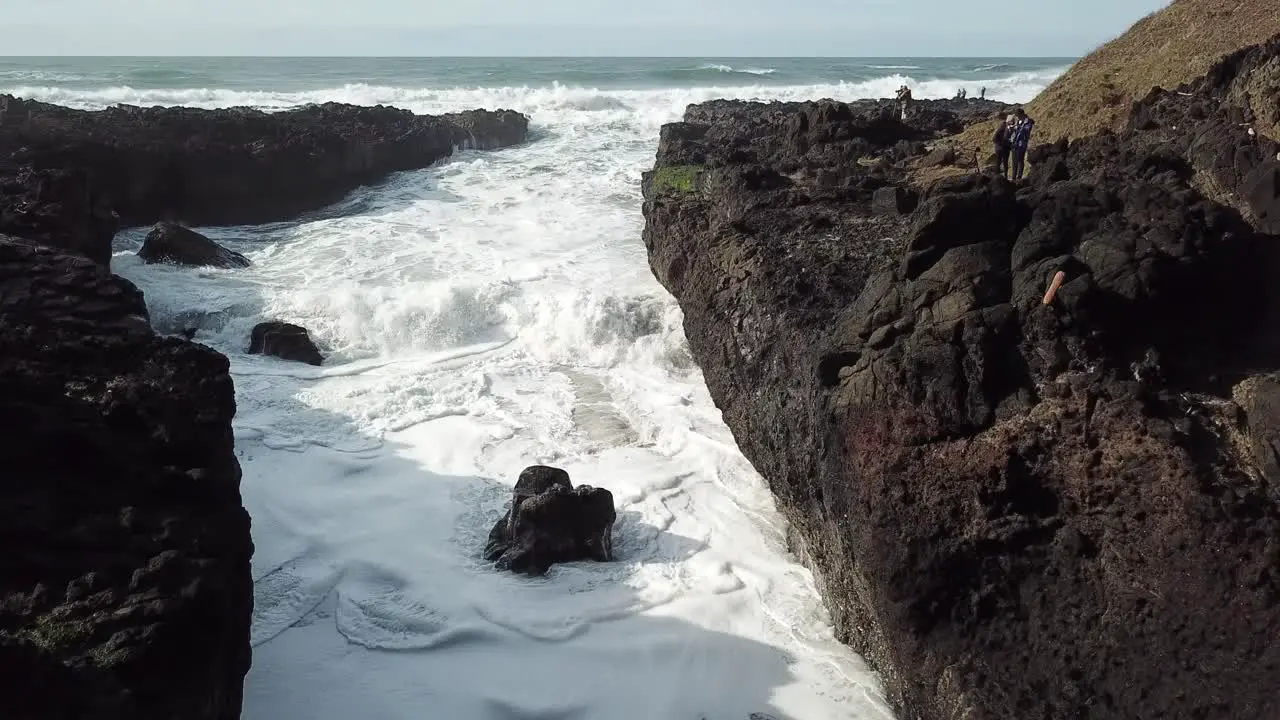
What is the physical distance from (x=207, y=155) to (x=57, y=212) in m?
10.2

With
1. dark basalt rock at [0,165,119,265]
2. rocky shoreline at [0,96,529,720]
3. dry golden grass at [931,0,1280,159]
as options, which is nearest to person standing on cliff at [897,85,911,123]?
dry golden grass at [931,0,1280,159]

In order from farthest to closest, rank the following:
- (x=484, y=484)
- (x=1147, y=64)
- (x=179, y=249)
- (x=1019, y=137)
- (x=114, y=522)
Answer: (x=179, y=249) < (x=1147, y=64) < (x=1019, y=137) < (x=484, y=484) < (x=114, y=522)

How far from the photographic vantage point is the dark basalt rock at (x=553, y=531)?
9.30 meters

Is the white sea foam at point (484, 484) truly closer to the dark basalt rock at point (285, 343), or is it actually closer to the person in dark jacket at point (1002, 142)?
the dark basalt rock at point (285, 343)

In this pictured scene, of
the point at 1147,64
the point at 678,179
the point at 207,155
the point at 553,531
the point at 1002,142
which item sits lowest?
the point at 553,531

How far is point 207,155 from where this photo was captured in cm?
2350

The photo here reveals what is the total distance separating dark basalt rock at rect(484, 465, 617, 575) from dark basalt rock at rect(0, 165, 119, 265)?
8.56 metres

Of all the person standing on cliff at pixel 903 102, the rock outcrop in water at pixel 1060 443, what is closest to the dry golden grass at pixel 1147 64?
the person standing on cliff at pixel 903 102

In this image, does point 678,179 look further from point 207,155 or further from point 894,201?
point 207,155

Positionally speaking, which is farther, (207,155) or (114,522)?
(207,155)

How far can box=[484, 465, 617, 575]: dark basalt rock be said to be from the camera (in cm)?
930

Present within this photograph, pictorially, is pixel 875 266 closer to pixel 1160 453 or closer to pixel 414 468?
pixel 1160 453

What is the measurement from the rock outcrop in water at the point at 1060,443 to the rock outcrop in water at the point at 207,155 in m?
18.0

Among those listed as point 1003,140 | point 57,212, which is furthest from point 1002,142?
point 57,212
